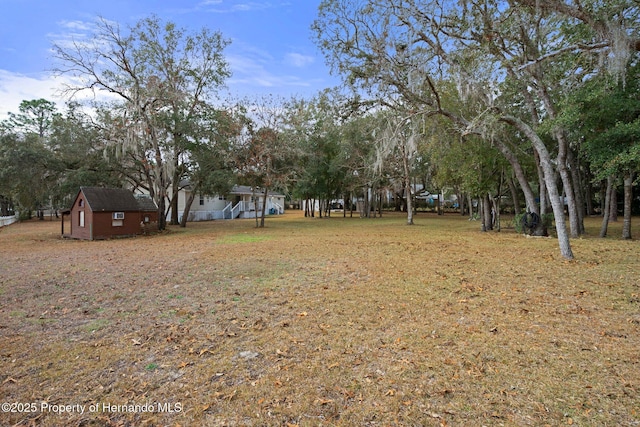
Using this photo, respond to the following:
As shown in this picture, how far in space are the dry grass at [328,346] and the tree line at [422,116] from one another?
395cm

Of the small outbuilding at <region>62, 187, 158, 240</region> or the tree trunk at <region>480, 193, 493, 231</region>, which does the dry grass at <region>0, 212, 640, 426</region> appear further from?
the tree trunk at <region>480, 193, 493, 231</region>

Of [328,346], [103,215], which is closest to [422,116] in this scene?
[328,346]

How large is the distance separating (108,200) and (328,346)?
44.5ft

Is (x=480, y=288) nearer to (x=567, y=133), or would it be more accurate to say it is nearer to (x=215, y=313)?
(x=215, y=313)

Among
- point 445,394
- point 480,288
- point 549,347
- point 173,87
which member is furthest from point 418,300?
point 173,87

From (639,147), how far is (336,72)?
8.34 m

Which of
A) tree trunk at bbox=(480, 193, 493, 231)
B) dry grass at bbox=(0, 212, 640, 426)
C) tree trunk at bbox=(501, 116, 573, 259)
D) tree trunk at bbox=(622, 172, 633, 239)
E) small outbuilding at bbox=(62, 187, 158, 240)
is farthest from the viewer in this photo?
tree trunk at bbox=(480, 193, 493, 231)

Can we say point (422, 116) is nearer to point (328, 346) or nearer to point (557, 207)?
point (557, 207)

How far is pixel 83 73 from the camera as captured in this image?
14.4 metres

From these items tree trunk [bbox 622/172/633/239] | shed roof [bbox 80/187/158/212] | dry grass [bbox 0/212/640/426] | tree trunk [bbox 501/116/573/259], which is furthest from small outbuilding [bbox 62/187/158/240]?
tree trunk [bbox 622/172/633/239]

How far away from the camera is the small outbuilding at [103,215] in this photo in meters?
12.7

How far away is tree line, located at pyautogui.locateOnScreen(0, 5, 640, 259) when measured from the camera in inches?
324

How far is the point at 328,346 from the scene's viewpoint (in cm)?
314

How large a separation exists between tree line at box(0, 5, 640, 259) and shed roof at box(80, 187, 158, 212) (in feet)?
7.41
